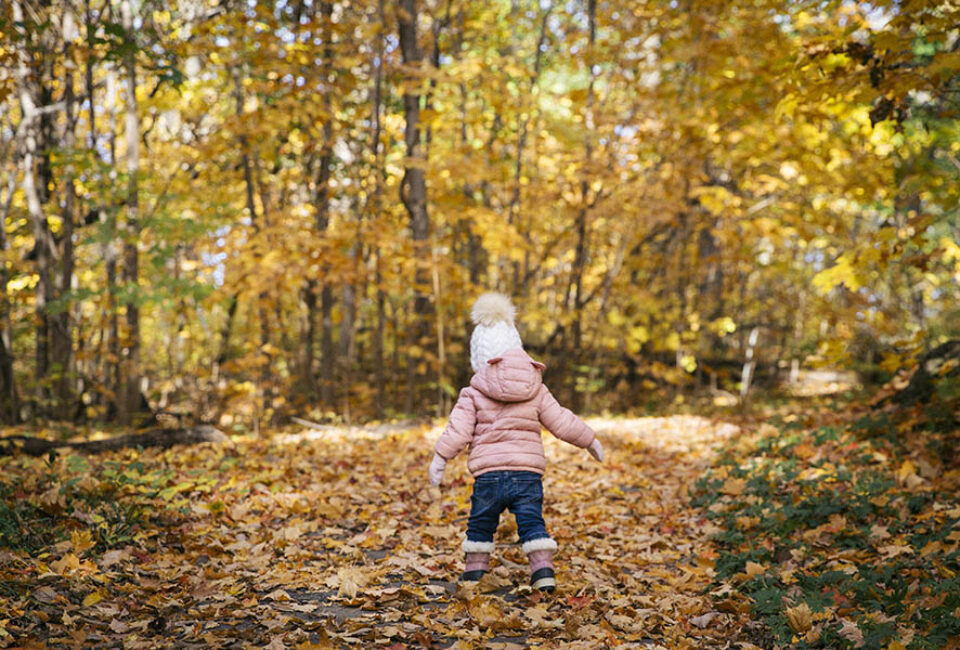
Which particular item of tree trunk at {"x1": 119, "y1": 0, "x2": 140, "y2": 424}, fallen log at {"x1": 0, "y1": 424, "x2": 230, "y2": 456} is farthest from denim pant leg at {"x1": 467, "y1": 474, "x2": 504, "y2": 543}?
tree trunk at {"x1": 119, "y1": 0, "x2": 140, "y2": 424}

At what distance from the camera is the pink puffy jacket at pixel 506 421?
458cm

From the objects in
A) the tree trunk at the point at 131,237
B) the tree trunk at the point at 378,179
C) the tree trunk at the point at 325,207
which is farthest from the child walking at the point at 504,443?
the tree trunk at the point at 131,237

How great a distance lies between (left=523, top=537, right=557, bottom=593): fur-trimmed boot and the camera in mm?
4422

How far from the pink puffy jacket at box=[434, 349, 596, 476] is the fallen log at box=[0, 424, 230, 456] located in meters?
4.97

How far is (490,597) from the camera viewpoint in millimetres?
4414

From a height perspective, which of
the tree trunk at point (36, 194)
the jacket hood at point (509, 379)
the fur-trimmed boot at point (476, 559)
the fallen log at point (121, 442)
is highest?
the tree trunk at point (36, 194)

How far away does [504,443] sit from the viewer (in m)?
4.60

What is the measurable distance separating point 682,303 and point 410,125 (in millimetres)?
6772

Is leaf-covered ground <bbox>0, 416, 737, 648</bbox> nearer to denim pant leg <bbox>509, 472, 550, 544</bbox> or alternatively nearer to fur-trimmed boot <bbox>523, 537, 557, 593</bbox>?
fur-trimmed boot <bbox>523, 537, 557, 593</bbox>

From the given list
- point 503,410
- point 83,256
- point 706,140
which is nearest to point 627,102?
point 706,140

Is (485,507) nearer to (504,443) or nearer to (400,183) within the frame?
(504,443)

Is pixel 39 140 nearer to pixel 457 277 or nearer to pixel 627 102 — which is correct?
pixel 457 277

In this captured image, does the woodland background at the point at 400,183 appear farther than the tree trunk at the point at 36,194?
No

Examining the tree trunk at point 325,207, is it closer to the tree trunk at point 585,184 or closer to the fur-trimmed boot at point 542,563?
the tree trunk at point 585,184
